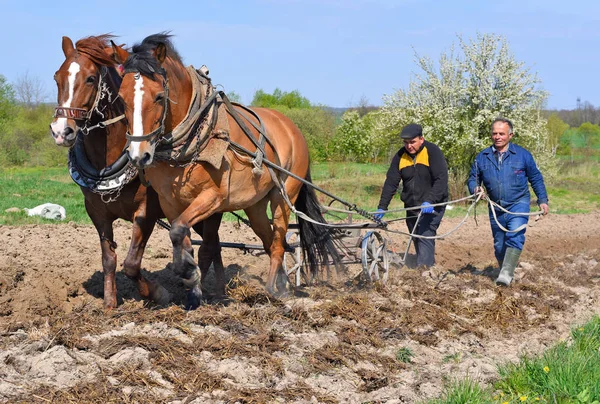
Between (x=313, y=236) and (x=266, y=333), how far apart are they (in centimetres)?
243

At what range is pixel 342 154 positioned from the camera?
34688 millimetres

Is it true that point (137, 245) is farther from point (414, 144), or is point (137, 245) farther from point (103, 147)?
point (414, 144)

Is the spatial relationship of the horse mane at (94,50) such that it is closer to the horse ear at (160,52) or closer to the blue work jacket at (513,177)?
the horse ear at (160,52)

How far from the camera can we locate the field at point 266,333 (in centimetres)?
406

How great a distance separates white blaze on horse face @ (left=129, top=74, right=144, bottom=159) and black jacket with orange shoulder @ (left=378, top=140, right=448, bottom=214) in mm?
3560

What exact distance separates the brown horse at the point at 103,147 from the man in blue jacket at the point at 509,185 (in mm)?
3524

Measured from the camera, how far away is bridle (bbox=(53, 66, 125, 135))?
5.25 metres

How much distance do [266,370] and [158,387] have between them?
Result: 700mm

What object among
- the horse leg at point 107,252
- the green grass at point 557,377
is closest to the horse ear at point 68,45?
the horse leg at point 107,252

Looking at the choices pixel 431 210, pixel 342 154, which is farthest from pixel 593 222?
pixel 342 154

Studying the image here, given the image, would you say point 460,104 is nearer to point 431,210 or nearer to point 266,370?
point 431,210

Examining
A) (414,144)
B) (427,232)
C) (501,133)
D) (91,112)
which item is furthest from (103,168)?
(501,133)

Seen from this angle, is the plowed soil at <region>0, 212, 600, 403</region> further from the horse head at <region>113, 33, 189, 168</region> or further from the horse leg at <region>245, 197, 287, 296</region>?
the horse head at <region>113, 33, 189, 168</region>

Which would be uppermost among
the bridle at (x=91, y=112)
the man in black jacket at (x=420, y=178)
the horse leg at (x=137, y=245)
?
the bridle at (x=91, y=112)
